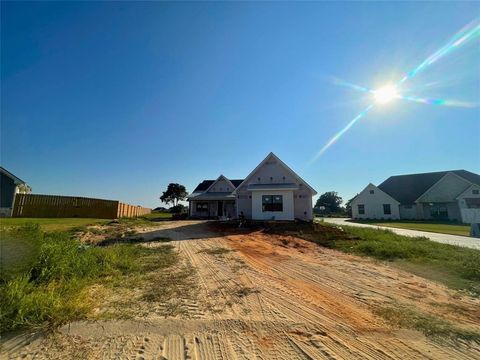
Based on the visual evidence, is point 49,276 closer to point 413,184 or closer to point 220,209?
point 220,209

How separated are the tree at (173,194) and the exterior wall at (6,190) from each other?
4771 cm

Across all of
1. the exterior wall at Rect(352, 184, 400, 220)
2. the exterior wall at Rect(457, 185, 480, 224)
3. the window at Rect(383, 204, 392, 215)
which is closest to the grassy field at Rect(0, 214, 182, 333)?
the exterior wall at Rect(457, 185, 480, 224)

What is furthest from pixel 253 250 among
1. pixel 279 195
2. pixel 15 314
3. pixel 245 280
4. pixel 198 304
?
pixel 279 195

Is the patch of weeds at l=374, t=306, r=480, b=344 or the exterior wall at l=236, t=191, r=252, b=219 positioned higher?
the exterior wall at l=236, t=191, r=252, b=219

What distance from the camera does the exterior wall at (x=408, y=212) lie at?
32406 mm

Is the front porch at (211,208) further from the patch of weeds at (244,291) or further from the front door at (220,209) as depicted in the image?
the patch of weeds at (244,291)

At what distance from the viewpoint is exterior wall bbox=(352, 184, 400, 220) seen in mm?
32969

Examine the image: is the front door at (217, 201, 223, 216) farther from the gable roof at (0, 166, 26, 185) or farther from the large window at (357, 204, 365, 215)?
the large window at (357, 204, 365, 215)

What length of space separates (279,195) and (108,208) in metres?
18.1

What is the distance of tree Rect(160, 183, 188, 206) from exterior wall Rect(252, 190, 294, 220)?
52.0 m

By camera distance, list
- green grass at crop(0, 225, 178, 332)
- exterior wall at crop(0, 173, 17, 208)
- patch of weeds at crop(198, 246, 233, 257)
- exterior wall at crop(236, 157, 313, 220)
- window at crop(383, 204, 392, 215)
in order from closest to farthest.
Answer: green grass at crop(0, 225, 178, 332), patch of weeds at crop(198, 246, 233, 257), exterior wall at crop(236, 157, 313, 220), exterior wall at crop(0, 173, 17, 208), window at crop(383, 204, 392, 215)

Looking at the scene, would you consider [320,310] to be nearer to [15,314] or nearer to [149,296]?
[149,296]

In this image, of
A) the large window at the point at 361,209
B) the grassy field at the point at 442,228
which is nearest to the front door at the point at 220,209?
the grassy field at the point at 442,228

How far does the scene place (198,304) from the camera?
162 inches
